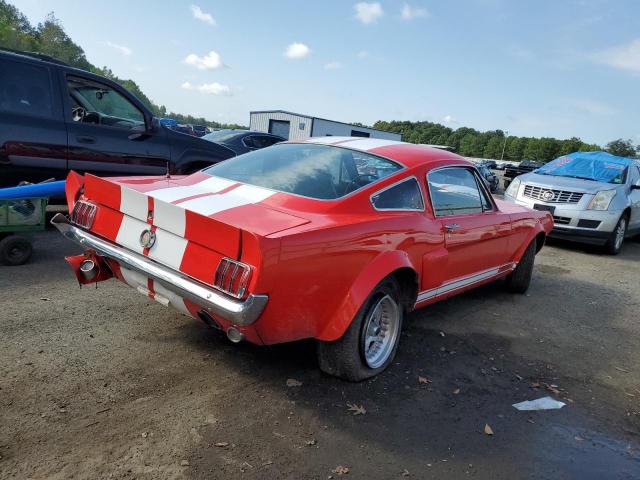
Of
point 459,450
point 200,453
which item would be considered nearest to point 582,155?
point 459,450

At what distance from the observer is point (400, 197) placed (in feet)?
11.5

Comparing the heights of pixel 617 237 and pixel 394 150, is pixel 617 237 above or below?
below

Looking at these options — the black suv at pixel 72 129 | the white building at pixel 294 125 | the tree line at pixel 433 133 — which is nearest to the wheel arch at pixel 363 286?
the black suv at pixel 72 129

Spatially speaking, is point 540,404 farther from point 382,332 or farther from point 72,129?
point 72,129

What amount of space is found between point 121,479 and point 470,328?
3.21 m

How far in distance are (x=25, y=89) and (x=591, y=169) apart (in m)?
9.65

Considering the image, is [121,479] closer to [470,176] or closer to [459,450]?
[459,450]

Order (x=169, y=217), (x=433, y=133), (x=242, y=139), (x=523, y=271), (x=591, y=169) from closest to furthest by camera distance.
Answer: (x=169, y=217) < (x=523, y=271) < (x=591, y=169) < (x=242, y=139) < (x=433, y=133)

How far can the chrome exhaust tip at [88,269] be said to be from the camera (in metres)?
3.27

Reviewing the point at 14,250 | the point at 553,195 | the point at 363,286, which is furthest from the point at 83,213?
the point at 553,195

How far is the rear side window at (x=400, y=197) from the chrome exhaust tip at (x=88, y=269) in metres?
1.89

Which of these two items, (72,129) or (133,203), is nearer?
(133,203)

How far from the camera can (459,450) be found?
266 cm

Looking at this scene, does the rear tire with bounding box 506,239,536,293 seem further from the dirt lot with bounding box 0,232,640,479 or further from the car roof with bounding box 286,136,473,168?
the car roof with bounding box 286,136,473,168
